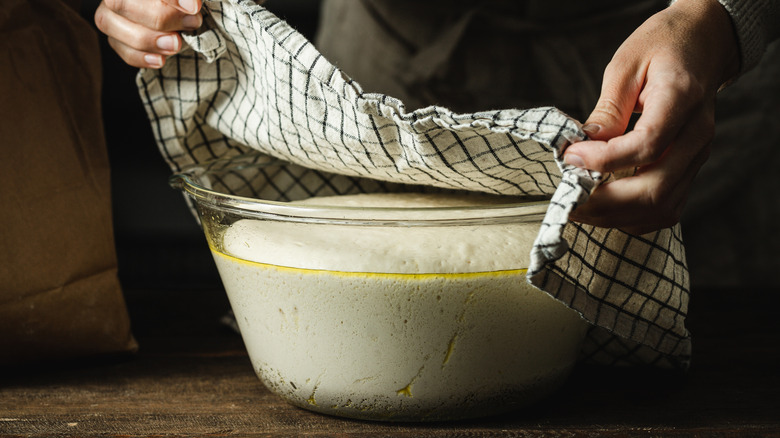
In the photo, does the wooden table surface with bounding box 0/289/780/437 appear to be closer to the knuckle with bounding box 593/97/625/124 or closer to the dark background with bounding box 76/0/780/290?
the knuckle with bounding box 593/97/625/124

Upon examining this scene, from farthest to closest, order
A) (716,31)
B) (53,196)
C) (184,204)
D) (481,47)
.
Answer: (184,204)
(481,47)
(53,196)
(716,31)

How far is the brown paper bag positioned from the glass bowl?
17 cm

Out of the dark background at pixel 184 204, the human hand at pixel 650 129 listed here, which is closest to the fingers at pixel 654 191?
the human hand at pixel 650 129

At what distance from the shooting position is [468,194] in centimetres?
67

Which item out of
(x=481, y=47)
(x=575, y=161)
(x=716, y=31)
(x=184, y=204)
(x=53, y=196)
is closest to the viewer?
(x=575, y=161)

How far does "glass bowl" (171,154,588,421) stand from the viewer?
1.58 feet

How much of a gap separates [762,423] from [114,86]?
1385mm

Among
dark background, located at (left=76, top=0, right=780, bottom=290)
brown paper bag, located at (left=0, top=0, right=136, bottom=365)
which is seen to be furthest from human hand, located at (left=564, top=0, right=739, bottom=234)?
dark background, located at (left=76, top=0, right=780, bottom=290)

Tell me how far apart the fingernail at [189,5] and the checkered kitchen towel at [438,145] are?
0.01 m

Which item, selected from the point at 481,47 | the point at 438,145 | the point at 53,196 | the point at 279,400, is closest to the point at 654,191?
the point at 438,145

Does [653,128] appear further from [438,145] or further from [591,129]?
[438,145]

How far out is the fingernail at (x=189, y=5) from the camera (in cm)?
56

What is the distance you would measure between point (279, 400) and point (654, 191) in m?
0.35

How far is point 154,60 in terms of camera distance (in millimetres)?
622
